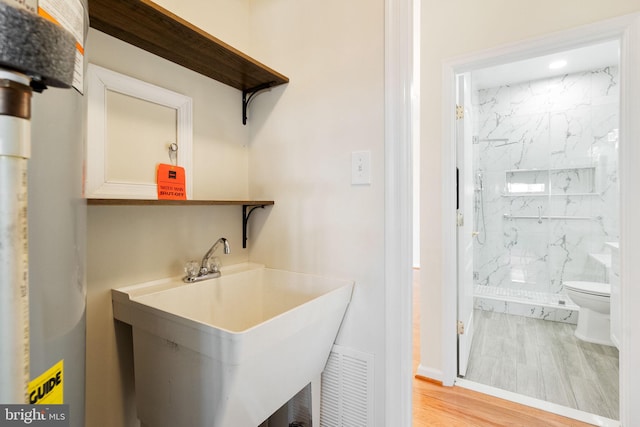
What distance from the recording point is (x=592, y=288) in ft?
9.04

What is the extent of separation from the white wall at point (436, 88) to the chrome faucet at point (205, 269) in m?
1.38

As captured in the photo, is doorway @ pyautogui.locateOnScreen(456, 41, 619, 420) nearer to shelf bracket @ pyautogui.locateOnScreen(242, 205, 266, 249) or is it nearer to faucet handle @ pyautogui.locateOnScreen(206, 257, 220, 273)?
shelf bracket @ pyautogui.locateOnScreen(242, 205, 266, 249)

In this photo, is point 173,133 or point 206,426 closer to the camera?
point 206,426

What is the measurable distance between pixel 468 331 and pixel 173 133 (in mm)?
2329

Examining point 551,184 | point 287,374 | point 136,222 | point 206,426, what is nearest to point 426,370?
point 287,374

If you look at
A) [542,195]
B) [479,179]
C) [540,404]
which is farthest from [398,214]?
[542,195]

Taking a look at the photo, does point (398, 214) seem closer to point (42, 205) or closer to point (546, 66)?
point (42, 205)

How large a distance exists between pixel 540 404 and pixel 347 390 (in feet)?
4.54

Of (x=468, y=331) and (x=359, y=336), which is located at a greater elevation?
(x=359, y=336)

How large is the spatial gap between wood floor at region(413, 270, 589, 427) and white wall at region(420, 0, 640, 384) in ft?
0.59

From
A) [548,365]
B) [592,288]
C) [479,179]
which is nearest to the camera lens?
[548,365]

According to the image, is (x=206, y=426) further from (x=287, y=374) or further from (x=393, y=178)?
(x=393, y=178)

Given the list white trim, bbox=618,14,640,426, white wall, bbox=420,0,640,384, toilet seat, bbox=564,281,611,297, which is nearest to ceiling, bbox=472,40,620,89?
white wall, bbox=420,0,640,384

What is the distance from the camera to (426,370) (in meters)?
2.03
